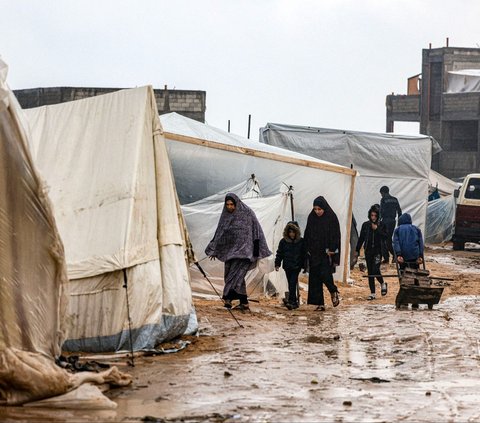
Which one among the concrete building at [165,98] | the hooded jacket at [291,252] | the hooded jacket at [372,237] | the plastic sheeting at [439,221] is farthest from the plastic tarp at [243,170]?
the concrete building at [165,98]

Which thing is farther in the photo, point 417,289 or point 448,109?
point 448,109

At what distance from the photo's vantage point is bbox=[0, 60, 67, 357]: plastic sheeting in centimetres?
770

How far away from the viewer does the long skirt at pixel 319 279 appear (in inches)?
561

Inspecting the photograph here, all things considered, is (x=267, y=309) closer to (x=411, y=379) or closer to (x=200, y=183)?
(x=200, y=183)

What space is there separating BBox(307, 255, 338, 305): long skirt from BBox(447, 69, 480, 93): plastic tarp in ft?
92.7

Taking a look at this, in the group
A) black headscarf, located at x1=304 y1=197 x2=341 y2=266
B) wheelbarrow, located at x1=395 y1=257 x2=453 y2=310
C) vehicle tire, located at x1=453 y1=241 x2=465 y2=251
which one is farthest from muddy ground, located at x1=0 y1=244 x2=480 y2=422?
vehicle tire, located at x1=453 y1=241 x2=465 y2=251

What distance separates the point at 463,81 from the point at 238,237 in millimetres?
29867

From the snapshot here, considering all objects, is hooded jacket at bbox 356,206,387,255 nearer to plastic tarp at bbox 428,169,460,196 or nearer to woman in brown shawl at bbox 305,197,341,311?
woman in brown shawl at bbox 305,197,341,311

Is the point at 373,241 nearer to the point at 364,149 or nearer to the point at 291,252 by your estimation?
the point at 291,252

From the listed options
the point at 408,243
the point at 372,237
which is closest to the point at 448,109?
the point at 372,237

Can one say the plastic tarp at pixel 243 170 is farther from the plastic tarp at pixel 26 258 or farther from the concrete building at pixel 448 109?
the concrete building at pixel 448 109

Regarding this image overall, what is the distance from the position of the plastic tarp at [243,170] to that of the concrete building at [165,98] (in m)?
12.3

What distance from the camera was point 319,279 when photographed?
562 inches

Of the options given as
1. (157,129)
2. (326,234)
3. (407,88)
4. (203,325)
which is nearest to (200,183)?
(326,234)
